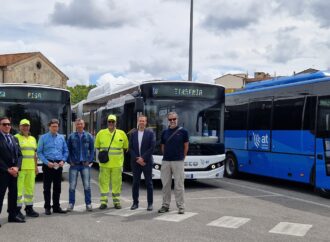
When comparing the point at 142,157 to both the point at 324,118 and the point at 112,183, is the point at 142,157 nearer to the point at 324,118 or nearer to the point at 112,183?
the point at 112,183

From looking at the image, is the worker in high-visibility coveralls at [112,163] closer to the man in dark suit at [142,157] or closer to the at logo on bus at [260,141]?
the man in dark suit at [142,157]

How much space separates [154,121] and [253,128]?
12.5 ft

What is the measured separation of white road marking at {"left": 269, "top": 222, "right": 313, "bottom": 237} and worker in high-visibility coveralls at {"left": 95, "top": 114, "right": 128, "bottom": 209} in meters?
3.17

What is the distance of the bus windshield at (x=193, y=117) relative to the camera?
43.1 feet

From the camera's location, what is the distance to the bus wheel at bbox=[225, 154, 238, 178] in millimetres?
16781

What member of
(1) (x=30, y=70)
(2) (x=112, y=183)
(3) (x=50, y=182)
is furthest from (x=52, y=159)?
(1) (x=30, y=70)

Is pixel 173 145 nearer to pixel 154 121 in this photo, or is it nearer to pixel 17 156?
pixel 17 156

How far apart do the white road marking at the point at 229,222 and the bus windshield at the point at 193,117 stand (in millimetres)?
4360

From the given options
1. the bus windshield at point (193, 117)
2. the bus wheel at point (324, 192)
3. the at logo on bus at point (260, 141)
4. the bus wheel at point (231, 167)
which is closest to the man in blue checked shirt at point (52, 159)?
the bus windshield at point (193, 117)

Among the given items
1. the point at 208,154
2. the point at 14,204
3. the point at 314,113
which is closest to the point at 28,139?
the point at 14,204

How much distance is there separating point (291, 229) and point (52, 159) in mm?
4296

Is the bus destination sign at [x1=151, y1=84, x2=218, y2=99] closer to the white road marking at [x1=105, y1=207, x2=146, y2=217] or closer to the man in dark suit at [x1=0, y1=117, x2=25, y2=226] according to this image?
the white road marking at [x1=105, y1=207, x2=146, y2=217]

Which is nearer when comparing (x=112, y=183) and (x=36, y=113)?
(x=112, y=183)

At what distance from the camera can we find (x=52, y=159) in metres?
9.31
